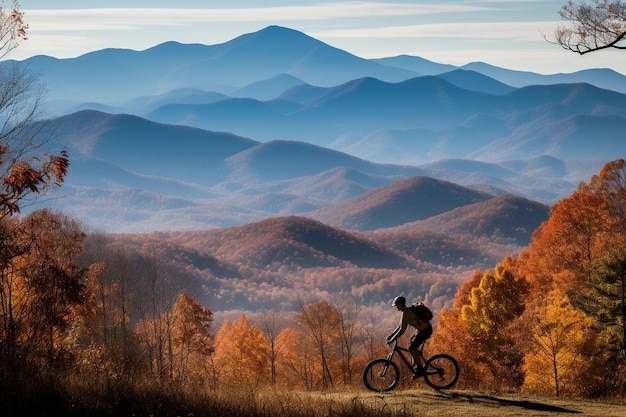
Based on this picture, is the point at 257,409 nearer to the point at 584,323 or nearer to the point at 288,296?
the point at 584,323

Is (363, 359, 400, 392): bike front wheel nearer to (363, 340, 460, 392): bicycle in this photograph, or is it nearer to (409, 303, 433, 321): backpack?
(363, 340, 460, 392): bicycle

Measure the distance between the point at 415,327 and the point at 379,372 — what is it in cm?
161

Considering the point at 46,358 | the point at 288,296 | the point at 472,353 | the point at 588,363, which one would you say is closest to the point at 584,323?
the point at 588,363

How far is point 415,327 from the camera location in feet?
57.8

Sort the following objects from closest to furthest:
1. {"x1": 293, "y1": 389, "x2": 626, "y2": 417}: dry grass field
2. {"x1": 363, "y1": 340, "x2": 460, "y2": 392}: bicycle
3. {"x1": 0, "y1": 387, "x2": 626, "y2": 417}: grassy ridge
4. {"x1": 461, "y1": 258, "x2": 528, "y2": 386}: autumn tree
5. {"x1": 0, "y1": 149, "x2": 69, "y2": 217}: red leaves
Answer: {"x1": 0, "y1": 387, "x2": 626, "y2": 417}: grassy ridge, {"x1": 293, "y1": 389, "x2": 626, "y2": 417}: dry grass field, {"x1": 0, "y1": 149, "x2": 69, "y2": 217}: red leaves, {"x1": 363, "y1": 340, "x2": 460, "y2": 392}: bicycle, {"x1": 461, "y1": 258, "x2": 528, "y2": 386}: autumn tree

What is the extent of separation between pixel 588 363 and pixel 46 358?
26.7 m

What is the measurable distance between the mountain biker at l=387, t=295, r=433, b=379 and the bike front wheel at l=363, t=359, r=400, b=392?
588 millimetres

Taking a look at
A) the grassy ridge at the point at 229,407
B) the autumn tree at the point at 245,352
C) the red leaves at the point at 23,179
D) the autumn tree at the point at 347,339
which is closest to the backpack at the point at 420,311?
the grassy ridge at the point at 229,407

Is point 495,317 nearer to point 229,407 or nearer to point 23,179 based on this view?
point 229,407

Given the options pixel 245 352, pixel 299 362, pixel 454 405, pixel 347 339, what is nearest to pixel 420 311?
pixel 454 405

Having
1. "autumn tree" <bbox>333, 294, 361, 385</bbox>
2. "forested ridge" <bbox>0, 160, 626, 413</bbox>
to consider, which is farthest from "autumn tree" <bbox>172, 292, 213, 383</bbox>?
"autumn tree" <bbox>333, 294, 361, 385</bbox>

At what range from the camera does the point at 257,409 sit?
13820 mm

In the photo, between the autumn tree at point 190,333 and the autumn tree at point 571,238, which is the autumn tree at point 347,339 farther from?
the autumn tree at point 571,238

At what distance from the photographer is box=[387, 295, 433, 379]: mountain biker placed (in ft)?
56.9
